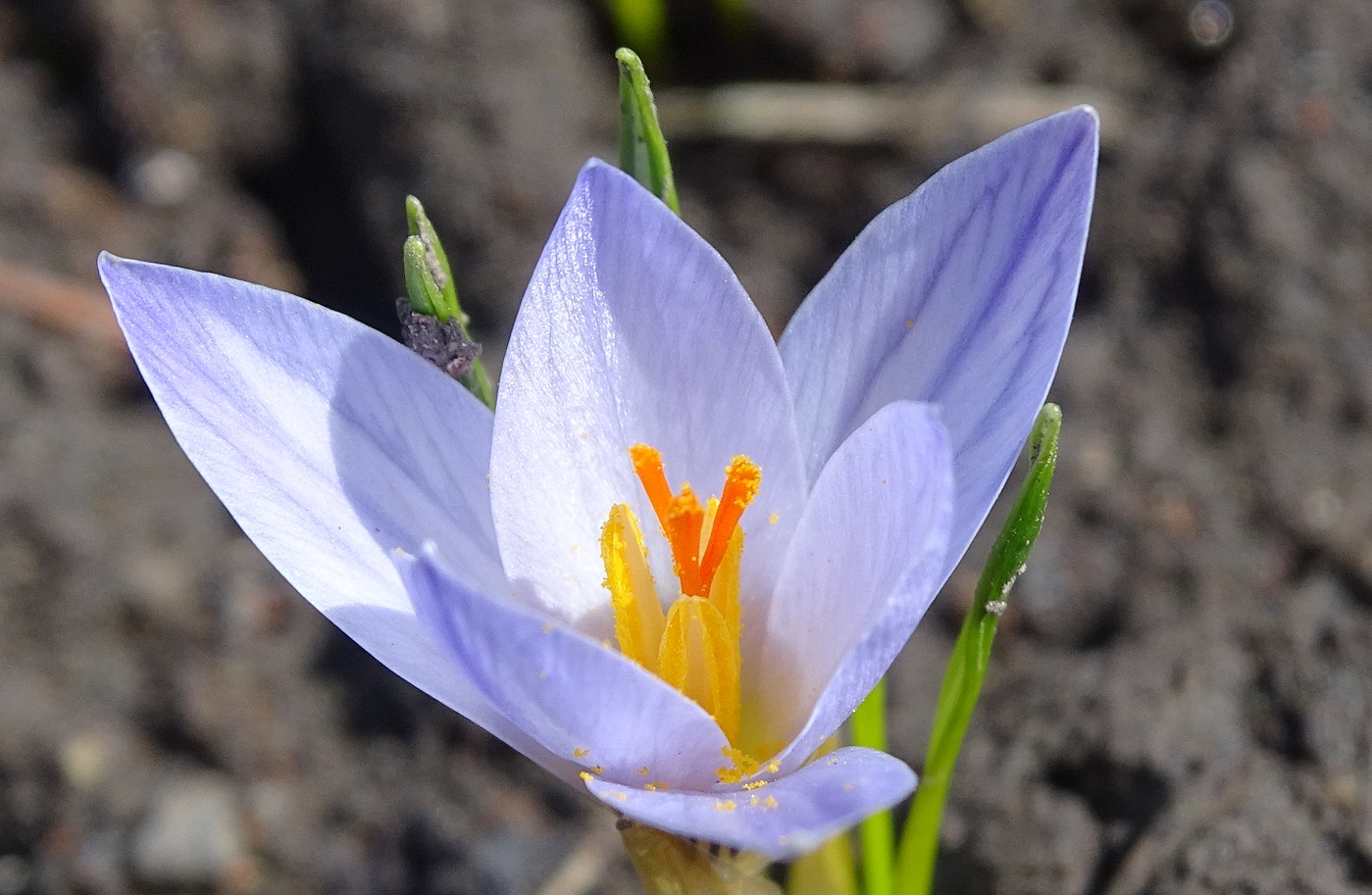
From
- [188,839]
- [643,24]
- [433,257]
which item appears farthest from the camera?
[643,24]

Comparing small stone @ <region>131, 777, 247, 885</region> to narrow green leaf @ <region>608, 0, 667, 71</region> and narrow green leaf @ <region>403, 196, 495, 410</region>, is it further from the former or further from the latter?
narrow green leaf @ <region>608, 0, 667, 71</region>

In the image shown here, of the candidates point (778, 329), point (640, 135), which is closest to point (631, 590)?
point (640, 135)

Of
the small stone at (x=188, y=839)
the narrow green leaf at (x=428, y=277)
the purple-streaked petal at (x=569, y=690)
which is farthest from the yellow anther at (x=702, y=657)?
the small stone at (x=188, y=839)

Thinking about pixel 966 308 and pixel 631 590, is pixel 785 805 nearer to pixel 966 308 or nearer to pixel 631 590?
pixel 631 590

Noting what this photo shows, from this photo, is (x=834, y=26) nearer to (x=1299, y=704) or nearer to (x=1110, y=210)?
(x=1110, y=210)

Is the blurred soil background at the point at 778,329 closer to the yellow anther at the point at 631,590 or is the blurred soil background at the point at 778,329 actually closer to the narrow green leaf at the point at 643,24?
the narrow green leaf at the point at 643,24

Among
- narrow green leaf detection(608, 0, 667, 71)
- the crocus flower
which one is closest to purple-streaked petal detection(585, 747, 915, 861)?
the crocus flower

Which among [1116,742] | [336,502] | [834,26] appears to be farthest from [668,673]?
[834,26]
